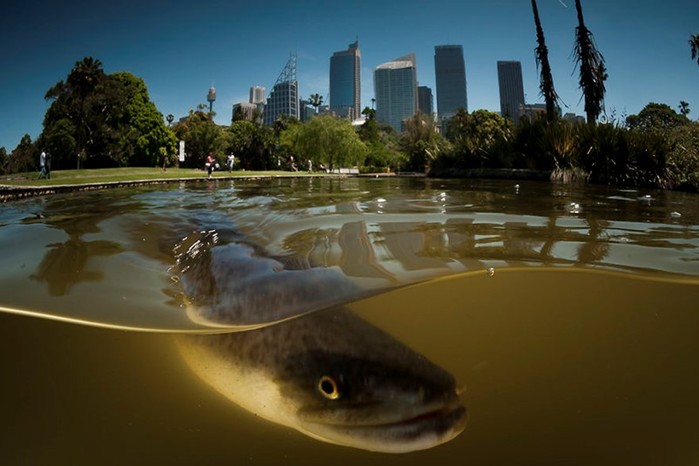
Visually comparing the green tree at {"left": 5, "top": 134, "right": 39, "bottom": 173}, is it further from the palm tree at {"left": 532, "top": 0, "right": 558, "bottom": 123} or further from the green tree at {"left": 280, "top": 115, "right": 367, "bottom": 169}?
the palm tree at {"left": 532, "top": 0, "right": 558, "bottom": 123}

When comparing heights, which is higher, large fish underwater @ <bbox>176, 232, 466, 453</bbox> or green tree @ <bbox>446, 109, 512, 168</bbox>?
green tree @ <bbox>446, 109, 512, 168</bbox>

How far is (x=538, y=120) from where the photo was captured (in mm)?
14352

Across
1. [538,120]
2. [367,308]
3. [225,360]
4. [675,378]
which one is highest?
[538,120]

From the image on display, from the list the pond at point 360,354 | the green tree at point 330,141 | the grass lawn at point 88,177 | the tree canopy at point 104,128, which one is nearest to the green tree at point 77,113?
the tree canopy at point 104,128

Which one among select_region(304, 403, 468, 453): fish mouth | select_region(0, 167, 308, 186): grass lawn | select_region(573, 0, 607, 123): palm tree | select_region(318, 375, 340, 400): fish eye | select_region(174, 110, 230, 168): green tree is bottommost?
select_region(304, 403, 468, 453): fish mouth

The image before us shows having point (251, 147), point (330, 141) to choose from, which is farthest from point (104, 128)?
point (330, 141)

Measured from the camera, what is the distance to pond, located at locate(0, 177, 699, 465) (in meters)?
1.33

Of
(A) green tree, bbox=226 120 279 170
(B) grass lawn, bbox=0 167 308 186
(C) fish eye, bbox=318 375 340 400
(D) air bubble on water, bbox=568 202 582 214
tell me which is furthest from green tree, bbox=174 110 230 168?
(C) fish eye, bbox=318 375 340 400

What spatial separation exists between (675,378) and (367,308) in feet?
4.79

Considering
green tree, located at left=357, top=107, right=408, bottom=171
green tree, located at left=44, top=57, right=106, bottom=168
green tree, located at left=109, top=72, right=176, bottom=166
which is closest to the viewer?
green tree, located at left=44, top=57, right=106, bottom=168

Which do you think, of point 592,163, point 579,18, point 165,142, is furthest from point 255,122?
point 592,163

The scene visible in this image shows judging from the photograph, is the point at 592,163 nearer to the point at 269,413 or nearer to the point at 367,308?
the point at 367,308

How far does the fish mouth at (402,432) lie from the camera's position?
1.26 m

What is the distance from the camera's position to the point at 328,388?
57.6 inches
